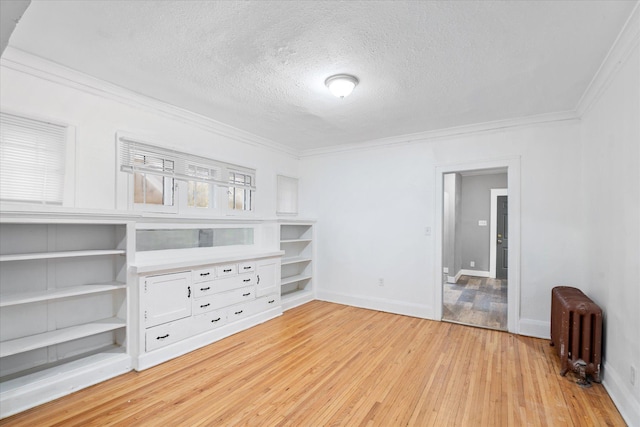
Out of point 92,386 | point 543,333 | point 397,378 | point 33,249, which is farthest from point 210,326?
point 543,333

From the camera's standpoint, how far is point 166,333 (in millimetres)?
3021

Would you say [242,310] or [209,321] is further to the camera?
[242,310]

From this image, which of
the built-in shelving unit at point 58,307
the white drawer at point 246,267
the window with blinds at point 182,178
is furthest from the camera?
Result: the white drawer at point 246,267

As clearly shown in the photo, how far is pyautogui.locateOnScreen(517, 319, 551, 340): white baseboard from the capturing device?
362 centimetres

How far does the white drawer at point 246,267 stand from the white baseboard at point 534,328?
3.39 metres

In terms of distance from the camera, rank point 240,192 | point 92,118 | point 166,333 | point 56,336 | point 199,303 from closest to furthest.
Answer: point 56,336
point 92,118
point 166,333
point 199,303
point 240,192

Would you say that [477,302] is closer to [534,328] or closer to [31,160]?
[534,328]

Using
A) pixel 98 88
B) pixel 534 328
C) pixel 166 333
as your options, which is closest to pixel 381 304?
pixel 534 328

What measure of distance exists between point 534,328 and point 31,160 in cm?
537

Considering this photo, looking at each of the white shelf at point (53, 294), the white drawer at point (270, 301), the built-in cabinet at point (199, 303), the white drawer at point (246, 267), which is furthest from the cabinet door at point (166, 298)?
the white drawer at point (270, 301)

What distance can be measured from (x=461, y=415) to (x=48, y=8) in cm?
387

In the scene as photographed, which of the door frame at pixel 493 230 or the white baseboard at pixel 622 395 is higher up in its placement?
the door frame at pixel 493 230

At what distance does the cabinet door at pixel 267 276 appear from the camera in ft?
13.6

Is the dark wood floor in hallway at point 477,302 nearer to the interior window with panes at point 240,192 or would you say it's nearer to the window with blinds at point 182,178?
the interior window with panes at point 240,192
